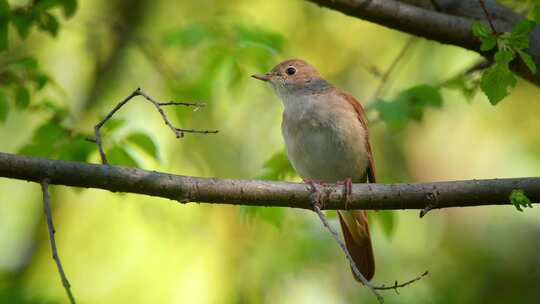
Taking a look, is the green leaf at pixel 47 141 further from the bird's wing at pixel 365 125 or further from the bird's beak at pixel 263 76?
the bird's wing at pixel 365 125

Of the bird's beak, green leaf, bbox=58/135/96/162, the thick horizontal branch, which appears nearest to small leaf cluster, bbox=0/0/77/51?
green leaf, bbox=58/135/96/162

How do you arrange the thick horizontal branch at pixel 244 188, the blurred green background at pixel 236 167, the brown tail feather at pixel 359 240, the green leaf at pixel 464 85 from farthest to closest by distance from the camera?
the blurred green background at pixel 236 167 < the brown tail feather at pixel 359 240 < the green leaf at pixel 464 85 < the thick horizontal branch at pixel 244 188

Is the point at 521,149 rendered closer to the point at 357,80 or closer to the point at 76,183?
the point at 357,80

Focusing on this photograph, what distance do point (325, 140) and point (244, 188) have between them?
6.30ft

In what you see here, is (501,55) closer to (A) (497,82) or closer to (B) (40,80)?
(A) (497,82)

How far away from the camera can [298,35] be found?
927 centimetres

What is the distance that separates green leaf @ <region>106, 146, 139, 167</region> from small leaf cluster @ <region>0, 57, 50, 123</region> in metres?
0.68

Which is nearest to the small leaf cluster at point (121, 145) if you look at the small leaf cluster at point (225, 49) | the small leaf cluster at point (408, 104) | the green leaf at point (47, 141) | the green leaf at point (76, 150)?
the green leaf at point (76, 150)

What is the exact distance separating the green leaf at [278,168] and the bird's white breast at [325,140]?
91mm

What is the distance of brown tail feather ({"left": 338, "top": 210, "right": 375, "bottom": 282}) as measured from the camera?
606cm

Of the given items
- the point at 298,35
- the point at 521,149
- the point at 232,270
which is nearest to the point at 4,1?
the point at 232,270

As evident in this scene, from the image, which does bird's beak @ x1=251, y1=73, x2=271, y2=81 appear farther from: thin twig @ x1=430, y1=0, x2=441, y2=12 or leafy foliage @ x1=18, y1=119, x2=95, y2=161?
leafy foliage @ x1=18, y1=119, x2=95, y2=161

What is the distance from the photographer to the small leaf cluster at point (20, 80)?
192 inches

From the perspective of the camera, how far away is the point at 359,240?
6156mm
